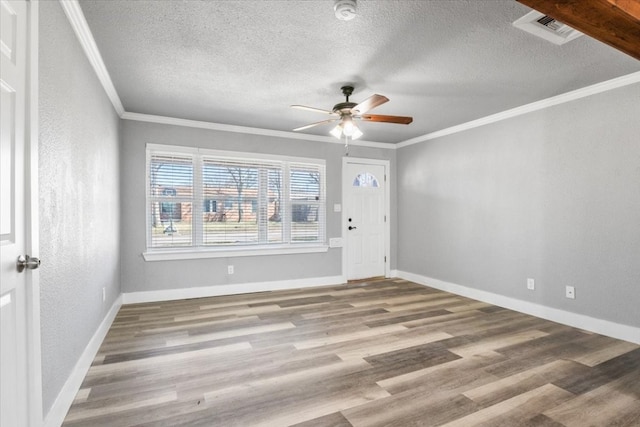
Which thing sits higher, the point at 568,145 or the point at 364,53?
the point at 364,53

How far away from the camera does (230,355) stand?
2.66 metres

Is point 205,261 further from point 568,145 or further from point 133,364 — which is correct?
point 568,145

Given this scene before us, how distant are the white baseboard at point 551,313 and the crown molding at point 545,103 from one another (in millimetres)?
2217

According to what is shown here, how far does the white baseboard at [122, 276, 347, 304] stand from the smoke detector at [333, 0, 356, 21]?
3.68 meters

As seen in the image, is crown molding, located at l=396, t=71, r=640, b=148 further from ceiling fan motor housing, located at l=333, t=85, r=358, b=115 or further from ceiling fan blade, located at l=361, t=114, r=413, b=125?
ceiling fan motor housing, located at l=333, t=85, r=358, b=115

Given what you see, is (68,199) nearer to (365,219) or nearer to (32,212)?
(32,212)

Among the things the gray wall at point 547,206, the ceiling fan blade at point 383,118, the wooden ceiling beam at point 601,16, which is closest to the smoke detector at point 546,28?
the wooden ceiling beam at point 601,16

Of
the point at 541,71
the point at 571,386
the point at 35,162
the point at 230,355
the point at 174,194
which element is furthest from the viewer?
the point at 174,194

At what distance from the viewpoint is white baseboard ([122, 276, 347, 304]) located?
13.5 feet

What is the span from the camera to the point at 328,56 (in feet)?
8.44

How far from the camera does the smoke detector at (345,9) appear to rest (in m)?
1.88

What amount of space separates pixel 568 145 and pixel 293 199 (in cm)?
346

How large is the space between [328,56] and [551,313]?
3539mm

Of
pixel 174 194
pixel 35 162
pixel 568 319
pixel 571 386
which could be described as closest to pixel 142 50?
pixel 35 162
